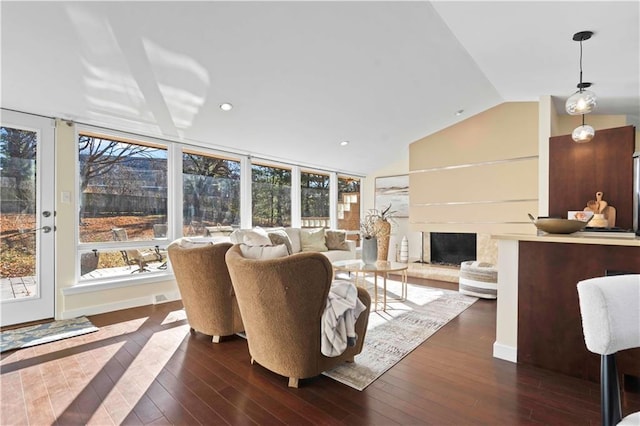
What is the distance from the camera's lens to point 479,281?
4.19 meters

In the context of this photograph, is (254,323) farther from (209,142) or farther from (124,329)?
(209,142)

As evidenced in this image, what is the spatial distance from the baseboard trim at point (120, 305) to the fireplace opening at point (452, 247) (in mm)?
4672

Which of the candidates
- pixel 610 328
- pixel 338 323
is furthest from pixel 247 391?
pixel 610 328

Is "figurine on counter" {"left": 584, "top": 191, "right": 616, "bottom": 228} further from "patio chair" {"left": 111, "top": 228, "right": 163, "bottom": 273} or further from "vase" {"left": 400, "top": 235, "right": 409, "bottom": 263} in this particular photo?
"patio chair" {"left": 111, "top": 228, "right": 163, "bottom": 273}

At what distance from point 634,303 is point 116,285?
4.40 m

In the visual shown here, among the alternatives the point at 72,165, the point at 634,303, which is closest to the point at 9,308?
the point at 72,165

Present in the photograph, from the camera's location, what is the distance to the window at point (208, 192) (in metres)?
4.51

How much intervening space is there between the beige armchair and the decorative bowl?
1.75 m

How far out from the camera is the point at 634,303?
1013 mm

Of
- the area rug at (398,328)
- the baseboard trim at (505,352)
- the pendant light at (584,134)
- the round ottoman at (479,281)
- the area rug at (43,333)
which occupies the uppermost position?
the pendant light at (584,134)

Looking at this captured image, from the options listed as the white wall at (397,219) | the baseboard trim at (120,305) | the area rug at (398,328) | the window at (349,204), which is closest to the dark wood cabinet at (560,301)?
the area rug at (398,328)

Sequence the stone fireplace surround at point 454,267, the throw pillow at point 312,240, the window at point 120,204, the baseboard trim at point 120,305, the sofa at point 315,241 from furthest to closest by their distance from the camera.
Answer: the throw pillow at point 312,240 < the stone fireplace surround at point 454,267 < the sofa at point 315,241 < the window at point 120,204 < the baseboard trim at point 120,305

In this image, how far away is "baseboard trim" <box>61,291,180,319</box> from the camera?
344 centimetres

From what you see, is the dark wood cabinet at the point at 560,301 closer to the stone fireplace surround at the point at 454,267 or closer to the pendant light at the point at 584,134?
the pendant light at the point at 584,134
